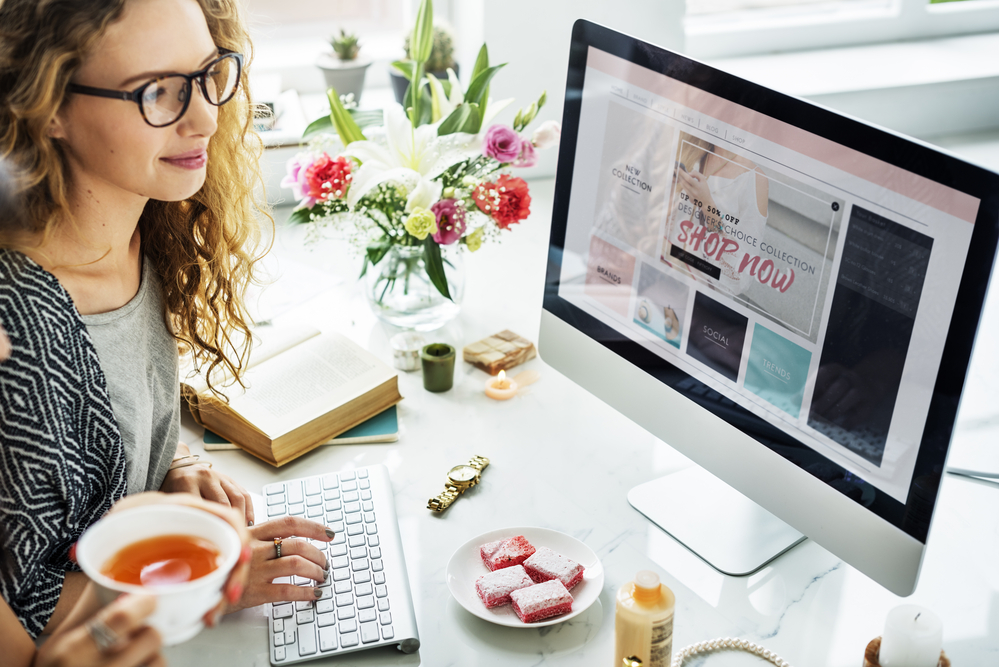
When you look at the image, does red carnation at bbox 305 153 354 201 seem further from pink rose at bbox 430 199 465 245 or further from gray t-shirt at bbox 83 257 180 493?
gray t-shirt at bbox 83 257 180 493

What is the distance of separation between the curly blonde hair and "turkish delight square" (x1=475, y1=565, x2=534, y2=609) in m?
0.44

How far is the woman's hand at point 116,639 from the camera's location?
1.67 ft

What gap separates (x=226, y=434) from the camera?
1.17 meters

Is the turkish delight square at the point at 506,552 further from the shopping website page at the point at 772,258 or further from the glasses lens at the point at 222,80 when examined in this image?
the glasses lens at the point at 222,80

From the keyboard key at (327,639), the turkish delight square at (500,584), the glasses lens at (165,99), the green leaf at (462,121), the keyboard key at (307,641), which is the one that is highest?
the glasses lens at (165,99)

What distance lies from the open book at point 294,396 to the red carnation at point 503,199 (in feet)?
0.90

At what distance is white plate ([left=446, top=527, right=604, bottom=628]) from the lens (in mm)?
879

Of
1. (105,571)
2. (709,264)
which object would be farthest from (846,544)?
(105,571)

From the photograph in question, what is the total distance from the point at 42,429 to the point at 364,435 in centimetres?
45

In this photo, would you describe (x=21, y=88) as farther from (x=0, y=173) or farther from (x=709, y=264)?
(x=709, y=264)

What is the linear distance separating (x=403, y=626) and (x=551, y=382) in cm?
53

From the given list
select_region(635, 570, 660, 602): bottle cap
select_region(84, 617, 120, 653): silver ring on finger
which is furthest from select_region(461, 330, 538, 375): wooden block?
select_region(84, 617, 120, 653): silver ring on finger

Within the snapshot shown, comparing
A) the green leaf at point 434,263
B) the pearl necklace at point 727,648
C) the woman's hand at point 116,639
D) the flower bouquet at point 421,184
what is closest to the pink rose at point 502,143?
the flower bouquet at point 421,184

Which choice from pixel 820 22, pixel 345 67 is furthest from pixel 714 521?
pixel 820 22
